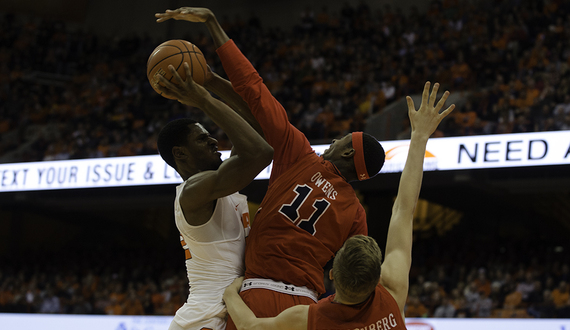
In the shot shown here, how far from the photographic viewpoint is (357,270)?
6.39 ft

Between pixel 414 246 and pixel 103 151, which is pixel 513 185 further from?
pixel 103 151

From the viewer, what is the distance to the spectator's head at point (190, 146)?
2857mm

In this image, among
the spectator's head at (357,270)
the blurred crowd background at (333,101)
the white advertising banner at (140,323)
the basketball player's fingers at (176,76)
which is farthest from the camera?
the blurred crowd background at (333,101)

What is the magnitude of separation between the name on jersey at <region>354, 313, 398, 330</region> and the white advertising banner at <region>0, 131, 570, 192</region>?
Answer: 25.8 ft

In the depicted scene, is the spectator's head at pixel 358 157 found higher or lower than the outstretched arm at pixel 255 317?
higher

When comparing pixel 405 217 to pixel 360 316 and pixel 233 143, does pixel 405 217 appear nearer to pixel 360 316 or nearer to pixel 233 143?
pixel 360 316

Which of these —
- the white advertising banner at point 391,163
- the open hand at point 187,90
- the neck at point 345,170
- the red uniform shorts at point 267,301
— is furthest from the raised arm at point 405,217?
the white advertising banner at point 391,163

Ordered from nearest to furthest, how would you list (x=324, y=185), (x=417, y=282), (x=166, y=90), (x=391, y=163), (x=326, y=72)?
1. (x=166, y=90)
2. (x=324, y=185)
3. (x=391, y=163)
4. (x=417, y=282)
5. (x=326, y=72)

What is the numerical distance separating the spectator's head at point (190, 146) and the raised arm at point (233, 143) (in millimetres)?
298

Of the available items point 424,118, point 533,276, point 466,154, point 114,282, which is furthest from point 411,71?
point 424,118

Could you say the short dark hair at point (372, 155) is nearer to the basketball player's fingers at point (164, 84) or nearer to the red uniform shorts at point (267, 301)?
the red uniform shorts at point (267, 301)

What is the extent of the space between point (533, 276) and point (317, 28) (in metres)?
10.1

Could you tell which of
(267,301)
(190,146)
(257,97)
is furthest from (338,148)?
(267,301)

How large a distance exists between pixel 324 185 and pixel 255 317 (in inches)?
28.2
